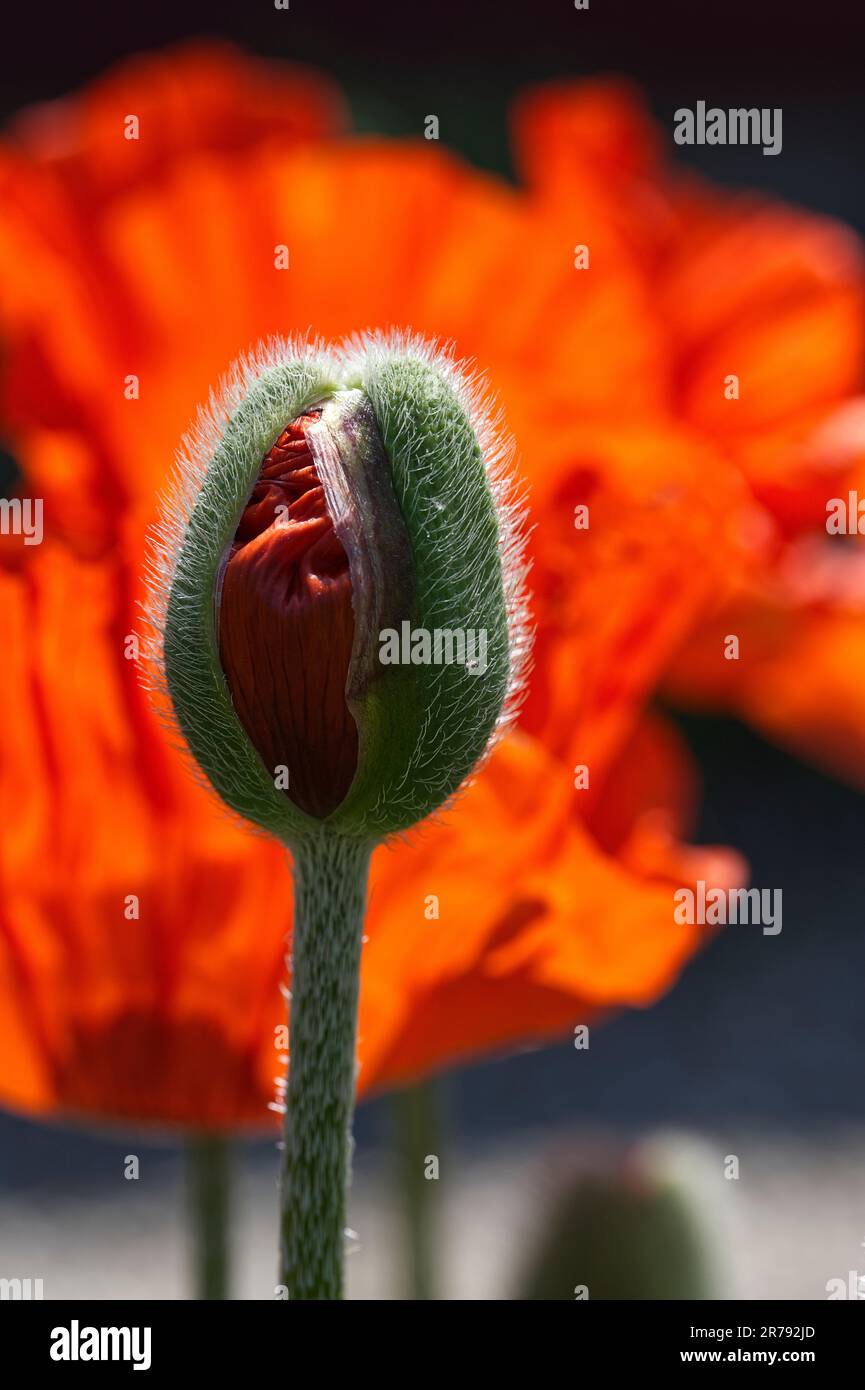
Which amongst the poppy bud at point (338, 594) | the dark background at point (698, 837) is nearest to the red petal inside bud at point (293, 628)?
the poppy bud at point (338, 594)

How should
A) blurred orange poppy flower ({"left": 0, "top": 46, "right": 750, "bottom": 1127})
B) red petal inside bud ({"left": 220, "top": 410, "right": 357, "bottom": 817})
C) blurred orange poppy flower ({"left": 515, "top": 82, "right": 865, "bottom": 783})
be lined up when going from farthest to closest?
blurred orange poppy flower ({"left": 515, "top": 82, "right": 865, "bottom": 783}) < blurred orange poppy flower ({"left": 0, "top": 46, "right": 750, "bottom": 1127}) < red petal inside bud ({"left": 220, "top": 410, "right": 357, "bottom": 817})

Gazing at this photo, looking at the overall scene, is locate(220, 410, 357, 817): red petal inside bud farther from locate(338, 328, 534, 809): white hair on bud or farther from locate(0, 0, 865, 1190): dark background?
locate(0, 0, 865, 1190): dark background

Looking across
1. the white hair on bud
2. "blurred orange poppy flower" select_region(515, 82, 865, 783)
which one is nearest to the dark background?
"blurred orange poppy flower" select_region(515, 82, 865, 783)

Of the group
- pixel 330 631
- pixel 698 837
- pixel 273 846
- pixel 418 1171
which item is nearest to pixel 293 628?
pixel 330 631

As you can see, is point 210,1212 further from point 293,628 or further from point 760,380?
point 760,380

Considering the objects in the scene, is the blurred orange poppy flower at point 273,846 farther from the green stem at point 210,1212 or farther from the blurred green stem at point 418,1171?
the blurred green stem at point 418,1171

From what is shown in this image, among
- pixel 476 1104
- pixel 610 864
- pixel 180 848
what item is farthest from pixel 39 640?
pixel 476 1104
